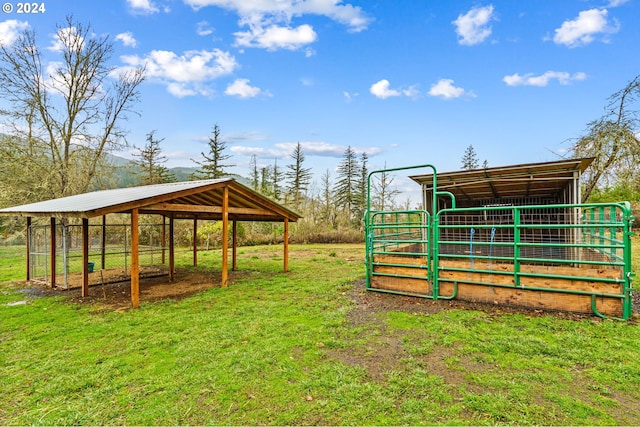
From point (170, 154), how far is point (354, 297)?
24812 mm

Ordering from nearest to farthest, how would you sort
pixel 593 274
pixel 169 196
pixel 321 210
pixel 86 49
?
1. pixel 593 274
2. pixel 169 196
3. pixel 86 49
4. pixel 321 210

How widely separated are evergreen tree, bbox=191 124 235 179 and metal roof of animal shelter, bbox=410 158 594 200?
75.8ft

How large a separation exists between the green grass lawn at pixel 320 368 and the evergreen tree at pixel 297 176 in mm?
25326

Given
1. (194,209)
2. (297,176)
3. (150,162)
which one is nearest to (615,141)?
(194,209)

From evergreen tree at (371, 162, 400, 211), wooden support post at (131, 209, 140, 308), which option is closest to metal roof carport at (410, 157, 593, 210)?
wooden support post at (131, 209, 140, 308)

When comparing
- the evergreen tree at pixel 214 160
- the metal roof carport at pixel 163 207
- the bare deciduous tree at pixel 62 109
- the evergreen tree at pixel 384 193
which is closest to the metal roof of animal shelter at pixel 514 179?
the metal roof carport at pixel 163 207

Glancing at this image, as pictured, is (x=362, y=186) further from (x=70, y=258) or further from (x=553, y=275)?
(x=553, y=275)

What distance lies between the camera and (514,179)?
8.11 m

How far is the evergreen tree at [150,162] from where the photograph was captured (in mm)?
25016

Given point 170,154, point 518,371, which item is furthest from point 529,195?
point 170,154

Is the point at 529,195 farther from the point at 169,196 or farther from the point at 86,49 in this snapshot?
the point at 86,49

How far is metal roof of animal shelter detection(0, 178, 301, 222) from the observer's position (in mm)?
6046

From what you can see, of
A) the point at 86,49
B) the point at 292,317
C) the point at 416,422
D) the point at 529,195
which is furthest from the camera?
→ the point at 86,49

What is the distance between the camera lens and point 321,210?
1117 inches
